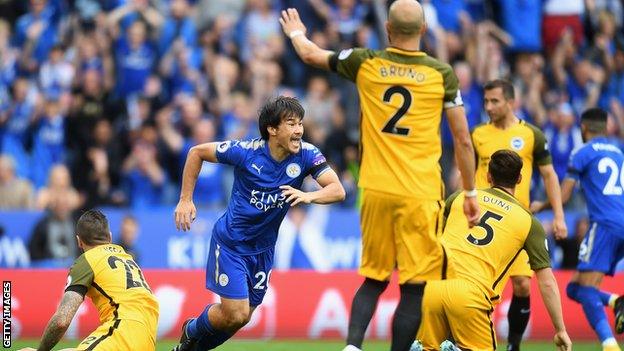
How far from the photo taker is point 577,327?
1608cm

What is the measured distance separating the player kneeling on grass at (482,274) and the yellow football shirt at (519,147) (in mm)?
2286

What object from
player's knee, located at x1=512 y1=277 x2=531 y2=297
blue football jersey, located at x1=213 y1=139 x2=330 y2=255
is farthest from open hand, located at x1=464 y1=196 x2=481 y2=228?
player's knee, located at x1=512 y1=277 x2=531 y2=297

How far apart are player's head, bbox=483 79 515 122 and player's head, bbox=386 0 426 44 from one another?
3.58 meters

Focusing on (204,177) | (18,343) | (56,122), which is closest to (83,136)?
(56,122)

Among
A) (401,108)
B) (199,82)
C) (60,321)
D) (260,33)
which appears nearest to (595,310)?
(401,108)

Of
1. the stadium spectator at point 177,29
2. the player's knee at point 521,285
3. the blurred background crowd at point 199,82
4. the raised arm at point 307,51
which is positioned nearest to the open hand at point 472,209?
the raised arm at point 307,51

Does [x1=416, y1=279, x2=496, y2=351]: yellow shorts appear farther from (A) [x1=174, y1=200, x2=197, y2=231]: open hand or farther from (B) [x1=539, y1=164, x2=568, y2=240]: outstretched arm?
(B) [x1=539, y1=164, x2=568, y2=240]: outstretched arm

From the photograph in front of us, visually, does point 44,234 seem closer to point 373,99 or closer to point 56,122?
point 56,122

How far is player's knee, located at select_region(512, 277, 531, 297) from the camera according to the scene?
489 inches

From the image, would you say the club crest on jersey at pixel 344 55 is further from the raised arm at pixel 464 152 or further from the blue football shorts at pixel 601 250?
the blue football shorts at pixel 601 250

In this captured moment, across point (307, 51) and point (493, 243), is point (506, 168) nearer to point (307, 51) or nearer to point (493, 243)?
point (493, 243)

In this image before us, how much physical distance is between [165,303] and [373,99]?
6.86 meters

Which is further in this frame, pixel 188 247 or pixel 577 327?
pixel 188 247

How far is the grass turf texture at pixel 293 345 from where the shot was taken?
14023mm
